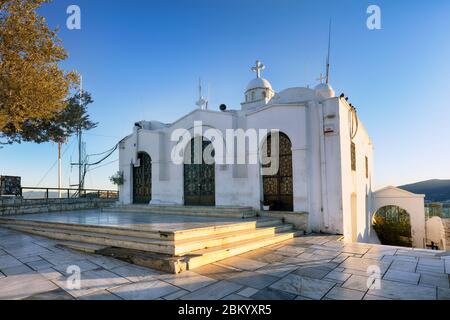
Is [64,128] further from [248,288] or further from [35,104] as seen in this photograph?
[248,288]

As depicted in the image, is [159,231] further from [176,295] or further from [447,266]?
[447,266]

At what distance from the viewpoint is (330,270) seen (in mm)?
5008

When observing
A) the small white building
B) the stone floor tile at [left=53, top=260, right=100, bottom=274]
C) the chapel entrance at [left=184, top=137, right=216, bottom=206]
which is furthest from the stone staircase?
the chapel entrance at [left=184, top=137, right=216, bottom=206]

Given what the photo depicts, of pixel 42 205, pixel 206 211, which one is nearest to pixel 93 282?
pixel 206 211

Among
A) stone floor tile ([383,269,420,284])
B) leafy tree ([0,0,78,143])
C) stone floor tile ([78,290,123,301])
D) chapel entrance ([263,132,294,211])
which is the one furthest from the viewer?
chapel entrance ([263,132,294,211])

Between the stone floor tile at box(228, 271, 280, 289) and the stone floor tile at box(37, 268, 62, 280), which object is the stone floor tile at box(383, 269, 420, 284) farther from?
the stone floor tile at box(37, 268, 62, 280)

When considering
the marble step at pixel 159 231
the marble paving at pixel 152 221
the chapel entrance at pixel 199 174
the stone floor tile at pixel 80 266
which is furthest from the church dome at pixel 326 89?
the stone floor tile at pixel 80 266

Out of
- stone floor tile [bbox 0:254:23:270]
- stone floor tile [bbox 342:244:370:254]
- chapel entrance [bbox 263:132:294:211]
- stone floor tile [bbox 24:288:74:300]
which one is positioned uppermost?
chapel entrance [bbox 263:132:294:211]

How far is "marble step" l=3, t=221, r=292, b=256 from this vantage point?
18.1 ft

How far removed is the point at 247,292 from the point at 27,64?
9116 mm

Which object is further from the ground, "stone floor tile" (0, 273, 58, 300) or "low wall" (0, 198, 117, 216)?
"low wall" (0, 198, 117, 216)

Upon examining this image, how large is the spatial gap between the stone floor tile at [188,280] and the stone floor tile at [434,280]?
3574 millimetres
